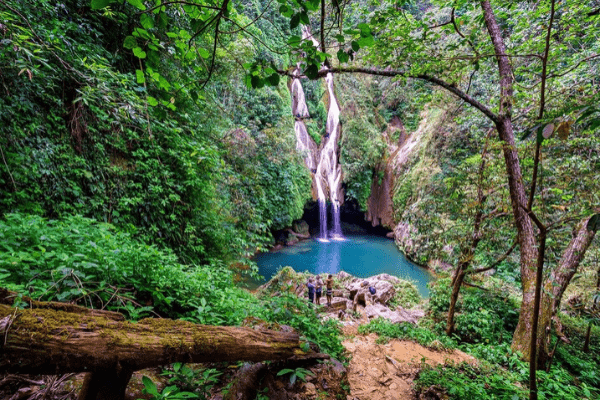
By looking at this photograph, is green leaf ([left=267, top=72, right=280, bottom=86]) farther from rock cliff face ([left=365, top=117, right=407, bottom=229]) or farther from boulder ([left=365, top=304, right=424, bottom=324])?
rock cliff face ([left=365, top=117, right=407, bottom=229])

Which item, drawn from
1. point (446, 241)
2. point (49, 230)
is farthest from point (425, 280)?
point (49, 230)

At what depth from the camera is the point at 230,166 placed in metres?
4.62

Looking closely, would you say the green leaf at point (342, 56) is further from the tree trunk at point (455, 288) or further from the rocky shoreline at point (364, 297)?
the rocky shoreline at point (364, 297)

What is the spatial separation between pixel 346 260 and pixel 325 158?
8040 millimetres

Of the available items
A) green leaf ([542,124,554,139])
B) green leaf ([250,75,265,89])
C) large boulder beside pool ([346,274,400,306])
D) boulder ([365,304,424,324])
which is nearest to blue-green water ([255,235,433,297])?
large boulder beside pool ([346,274,400,306])

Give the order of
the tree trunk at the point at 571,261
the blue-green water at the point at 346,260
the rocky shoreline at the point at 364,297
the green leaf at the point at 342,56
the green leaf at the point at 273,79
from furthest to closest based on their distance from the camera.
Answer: the blue-green water at the point at 346,260 → the rocky shoreline at the point at 364,297 → the tree trunk at the point at 571,261 → the green leaf at the point at 342,56 → the green leaf at the point at 273,79

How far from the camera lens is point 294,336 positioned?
1.96 meters

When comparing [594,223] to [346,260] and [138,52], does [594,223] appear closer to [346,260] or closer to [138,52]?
[138,52]

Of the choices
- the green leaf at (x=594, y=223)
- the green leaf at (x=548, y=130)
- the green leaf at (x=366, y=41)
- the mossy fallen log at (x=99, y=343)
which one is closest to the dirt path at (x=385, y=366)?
the mossy fallen log at (x=99, y=343)

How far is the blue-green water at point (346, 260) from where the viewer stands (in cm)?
1268

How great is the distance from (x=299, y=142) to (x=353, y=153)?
4342mm

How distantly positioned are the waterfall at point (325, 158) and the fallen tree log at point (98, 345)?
16898mm

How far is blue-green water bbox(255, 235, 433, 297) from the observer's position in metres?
12.7

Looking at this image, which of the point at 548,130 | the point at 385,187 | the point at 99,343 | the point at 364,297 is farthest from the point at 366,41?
the point at 385,187
